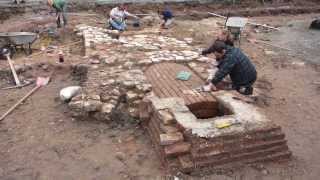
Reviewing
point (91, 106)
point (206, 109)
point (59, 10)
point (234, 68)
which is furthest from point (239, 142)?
point (59, 10)

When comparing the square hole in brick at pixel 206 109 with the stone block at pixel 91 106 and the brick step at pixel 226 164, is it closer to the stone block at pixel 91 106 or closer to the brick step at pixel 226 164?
the brick step at pixel 226 164

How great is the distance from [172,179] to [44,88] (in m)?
4.25

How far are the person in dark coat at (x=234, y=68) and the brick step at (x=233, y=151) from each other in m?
1.73

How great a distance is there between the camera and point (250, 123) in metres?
5.94

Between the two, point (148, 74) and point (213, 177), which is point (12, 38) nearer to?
point (148, 74)

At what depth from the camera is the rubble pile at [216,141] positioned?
5676 mm

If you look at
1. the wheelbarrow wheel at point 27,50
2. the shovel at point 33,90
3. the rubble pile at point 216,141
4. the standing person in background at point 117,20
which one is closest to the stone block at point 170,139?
the rubble pile at point 216,141

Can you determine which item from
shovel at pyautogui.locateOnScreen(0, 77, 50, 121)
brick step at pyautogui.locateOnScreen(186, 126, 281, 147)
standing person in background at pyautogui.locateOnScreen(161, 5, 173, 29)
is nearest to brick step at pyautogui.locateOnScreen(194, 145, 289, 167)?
brick step at pyautogui.locateOnScreen(186, 126, 281, 147)

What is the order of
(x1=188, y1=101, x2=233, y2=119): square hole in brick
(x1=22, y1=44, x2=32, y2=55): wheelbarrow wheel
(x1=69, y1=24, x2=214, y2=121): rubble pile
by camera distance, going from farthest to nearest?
(x1=22, y1=44, x2=32, y2=55): wheelbarrow wheel
(x1=69, y1=24, x2=214, y2=121): rubble pile
(x1=188, y1=101, x2=233, y2=119): square hole in brick

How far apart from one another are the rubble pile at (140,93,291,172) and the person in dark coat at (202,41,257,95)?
1.19 metres

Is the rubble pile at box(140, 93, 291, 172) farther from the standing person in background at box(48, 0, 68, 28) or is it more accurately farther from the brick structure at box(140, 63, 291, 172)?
the standing person in background at box(48, 0, 68, 28)

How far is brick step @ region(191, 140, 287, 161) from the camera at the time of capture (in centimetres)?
567

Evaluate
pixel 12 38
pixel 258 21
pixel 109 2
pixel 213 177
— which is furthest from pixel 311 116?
pixel 109 2

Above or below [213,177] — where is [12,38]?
above
